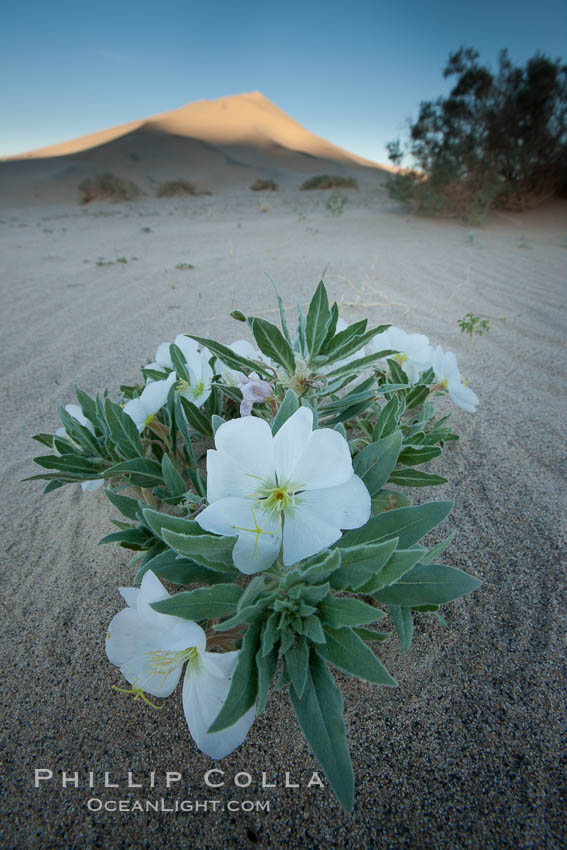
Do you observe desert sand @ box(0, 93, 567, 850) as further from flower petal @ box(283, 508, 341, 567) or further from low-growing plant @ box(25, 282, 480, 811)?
flower petal @ box(283, 508, 341, 567)

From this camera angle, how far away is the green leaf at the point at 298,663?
0.60 metres

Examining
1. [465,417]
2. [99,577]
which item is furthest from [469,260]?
[99,577]

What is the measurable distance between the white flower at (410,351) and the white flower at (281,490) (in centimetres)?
78

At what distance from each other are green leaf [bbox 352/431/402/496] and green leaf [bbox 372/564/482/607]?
168 millimetres

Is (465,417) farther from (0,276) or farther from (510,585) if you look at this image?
(0,276)

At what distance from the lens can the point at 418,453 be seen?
3.33 feet

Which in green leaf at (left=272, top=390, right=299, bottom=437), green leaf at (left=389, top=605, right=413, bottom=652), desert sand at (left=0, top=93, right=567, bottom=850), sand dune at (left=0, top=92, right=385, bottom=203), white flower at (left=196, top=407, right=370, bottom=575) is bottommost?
desert sand at (left=0, top=93, right=567, bottom=850)

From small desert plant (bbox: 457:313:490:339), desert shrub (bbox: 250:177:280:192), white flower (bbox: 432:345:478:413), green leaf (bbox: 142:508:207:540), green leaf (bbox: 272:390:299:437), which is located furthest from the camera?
desert shrub (bbox: 250:177:280:192)

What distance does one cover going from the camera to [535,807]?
71 centimetres

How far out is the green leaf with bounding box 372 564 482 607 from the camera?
0.66 meters

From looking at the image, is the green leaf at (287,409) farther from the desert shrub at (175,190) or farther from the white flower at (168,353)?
the desert shrub at (175,190)

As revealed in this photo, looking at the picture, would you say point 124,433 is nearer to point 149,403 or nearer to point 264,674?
point 149,403

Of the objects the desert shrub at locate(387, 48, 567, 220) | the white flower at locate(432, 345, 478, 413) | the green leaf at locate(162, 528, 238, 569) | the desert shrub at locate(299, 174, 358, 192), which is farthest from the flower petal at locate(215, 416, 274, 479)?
the desert shrub at locate(299, 174, 358, 192)

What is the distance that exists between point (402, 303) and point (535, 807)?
2.60 metres
